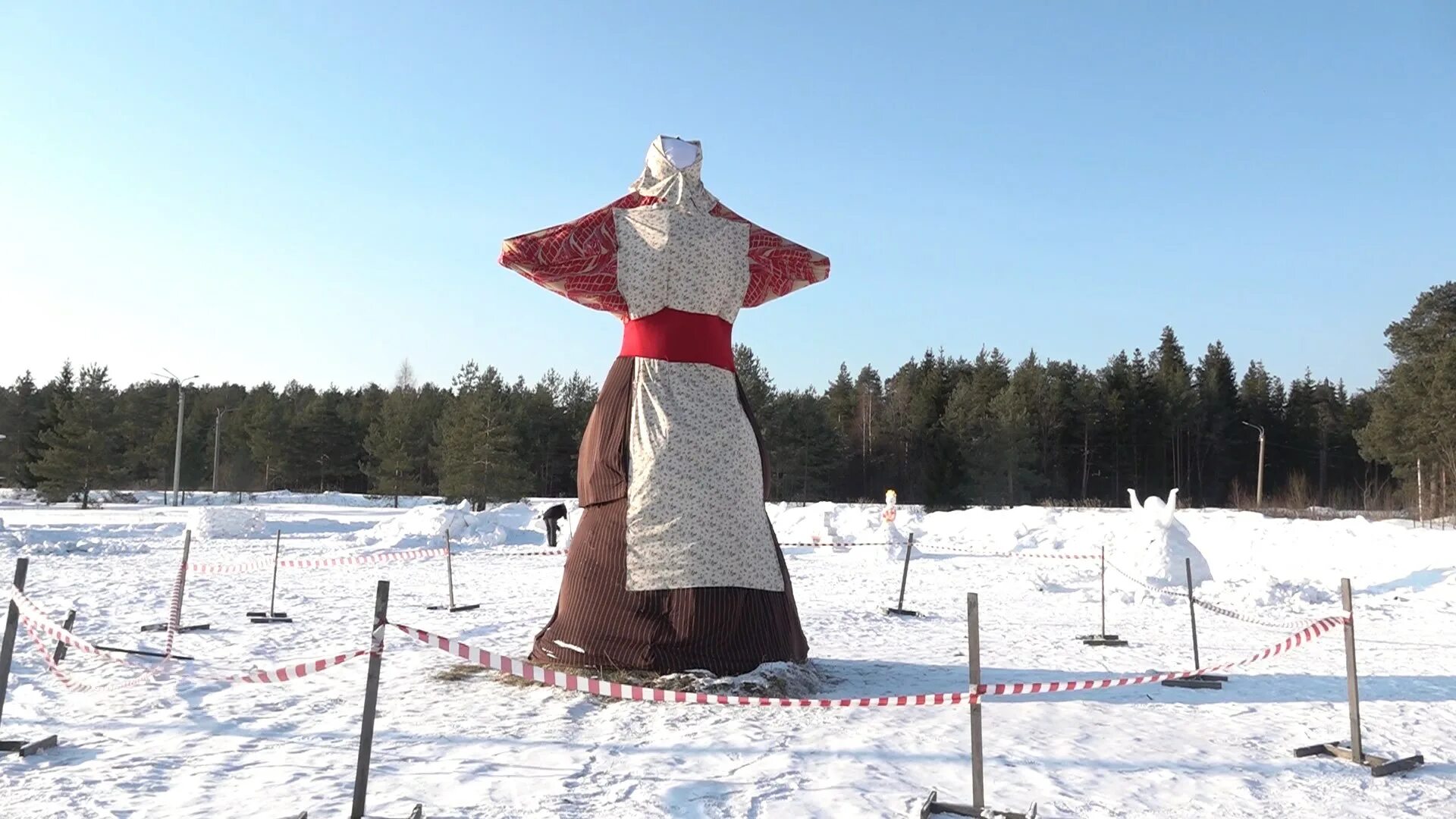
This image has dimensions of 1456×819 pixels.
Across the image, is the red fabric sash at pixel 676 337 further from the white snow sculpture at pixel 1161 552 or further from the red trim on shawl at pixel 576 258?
the white snow sculpture at pixel 1161 552

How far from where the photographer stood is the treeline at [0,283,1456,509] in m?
43.7

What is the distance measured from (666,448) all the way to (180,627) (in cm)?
659

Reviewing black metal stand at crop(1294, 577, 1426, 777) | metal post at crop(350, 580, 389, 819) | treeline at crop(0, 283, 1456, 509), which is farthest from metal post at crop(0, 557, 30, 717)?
treeline at crop(0, 283, 1456, 509)

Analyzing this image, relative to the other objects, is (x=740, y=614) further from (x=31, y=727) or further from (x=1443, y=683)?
(x=1443, y=683)

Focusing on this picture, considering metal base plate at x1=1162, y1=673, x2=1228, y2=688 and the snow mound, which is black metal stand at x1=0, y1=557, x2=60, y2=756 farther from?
the snow mound

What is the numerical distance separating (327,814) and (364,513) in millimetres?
36401

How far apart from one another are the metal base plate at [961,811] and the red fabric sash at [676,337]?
3745 mm

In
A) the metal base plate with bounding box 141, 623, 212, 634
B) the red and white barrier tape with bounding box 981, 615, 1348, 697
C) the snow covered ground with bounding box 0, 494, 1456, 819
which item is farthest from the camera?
the metal base plate with bounding box 141, 623, 212, 634

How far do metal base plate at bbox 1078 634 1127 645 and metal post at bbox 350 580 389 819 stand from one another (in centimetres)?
844

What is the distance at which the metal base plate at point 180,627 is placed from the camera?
34.3 ft

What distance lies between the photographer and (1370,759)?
6.09m

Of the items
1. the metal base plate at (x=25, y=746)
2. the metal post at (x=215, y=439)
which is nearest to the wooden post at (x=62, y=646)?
the metal base plate at (x=25, y=746)

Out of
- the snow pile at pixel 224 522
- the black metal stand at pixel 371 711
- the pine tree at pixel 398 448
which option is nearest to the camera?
the black metal stand at pixel 371 711

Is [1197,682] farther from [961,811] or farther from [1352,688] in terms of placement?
[961,811]
